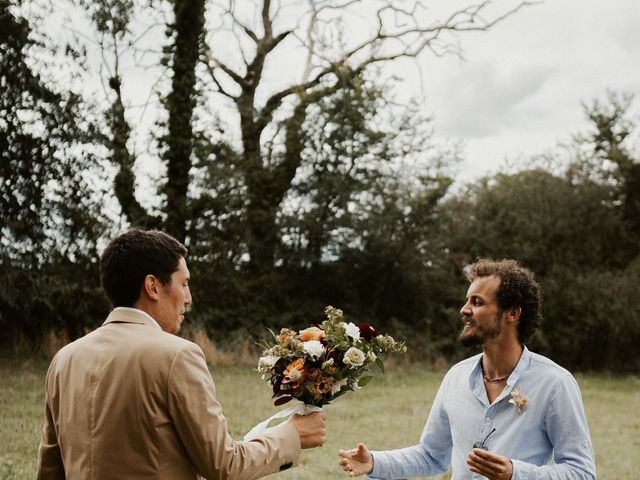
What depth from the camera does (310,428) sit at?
314cm

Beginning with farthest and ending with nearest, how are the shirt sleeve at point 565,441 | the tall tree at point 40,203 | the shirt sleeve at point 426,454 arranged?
the tall tree at point 40,203 < the shirt sleeve at point 426,454 < the shirt sleeve at point 565,441

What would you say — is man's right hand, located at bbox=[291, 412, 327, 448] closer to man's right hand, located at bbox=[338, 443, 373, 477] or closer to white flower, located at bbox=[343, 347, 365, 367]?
white flower, located at bbox=[343, 347, 365, 367]

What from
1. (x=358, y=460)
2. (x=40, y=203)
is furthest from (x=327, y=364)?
(x=40, y=203)

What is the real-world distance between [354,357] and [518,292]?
989mm

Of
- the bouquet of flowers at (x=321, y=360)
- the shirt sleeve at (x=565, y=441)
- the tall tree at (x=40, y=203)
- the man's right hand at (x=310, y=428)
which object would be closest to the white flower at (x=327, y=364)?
the bouquet of flowers at (x=321, y=360)

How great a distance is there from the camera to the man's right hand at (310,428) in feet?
10.1

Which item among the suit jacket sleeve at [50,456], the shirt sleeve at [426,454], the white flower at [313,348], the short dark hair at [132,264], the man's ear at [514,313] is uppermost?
the short dark hair at [132,264]

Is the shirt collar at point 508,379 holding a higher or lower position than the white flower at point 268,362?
lower

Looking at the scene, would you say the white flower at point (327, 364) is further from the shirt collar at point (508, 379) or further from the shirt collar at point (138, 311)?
the shirt collar at point (138, 311)

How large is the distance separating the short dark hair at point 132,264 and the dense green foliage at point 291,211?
540 inches

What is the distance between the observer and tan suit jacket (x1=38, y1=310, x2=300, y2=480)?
2473 millimetres

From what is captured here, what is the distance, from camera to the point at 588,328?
19.8 m

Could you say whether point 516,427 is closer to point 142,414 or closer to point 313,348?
point 313,348

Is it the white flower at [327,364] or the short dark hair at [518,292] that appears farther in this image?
the short dark hair at [518,292]
